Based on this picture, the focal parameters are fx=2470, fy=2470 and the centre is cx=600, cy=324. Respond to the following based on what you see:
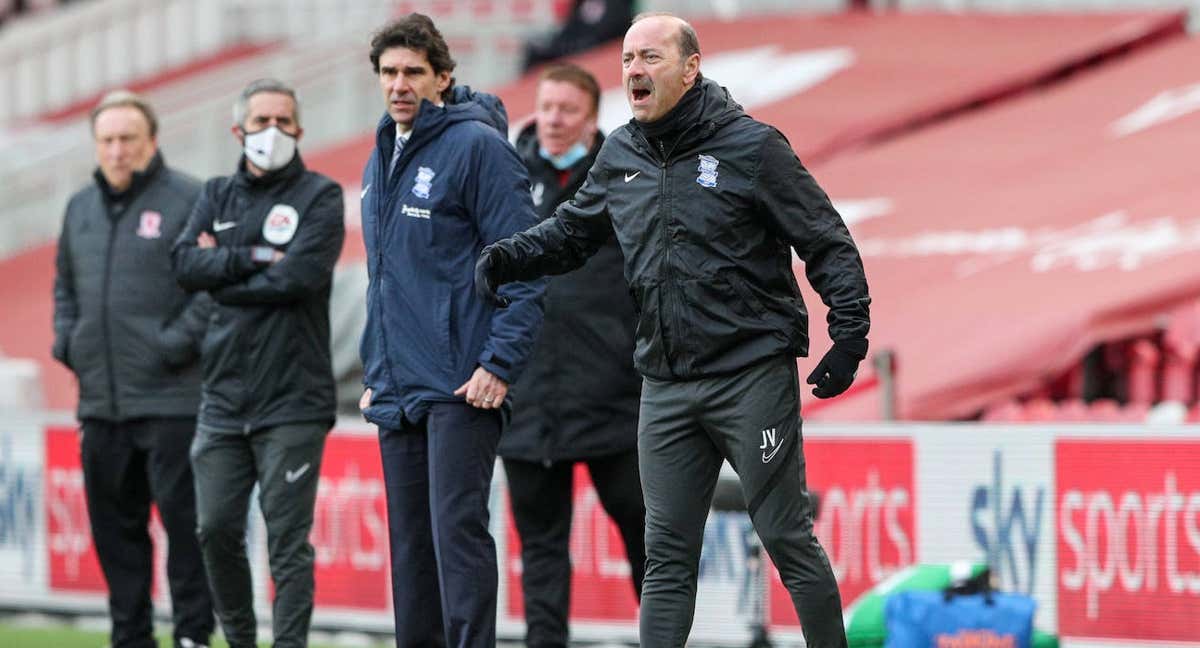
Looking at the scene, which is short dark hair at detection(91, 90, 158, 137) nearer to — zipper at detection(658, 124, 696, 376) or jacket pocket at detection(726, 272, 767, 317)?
zipper at detection(658, 124, 696, 376)

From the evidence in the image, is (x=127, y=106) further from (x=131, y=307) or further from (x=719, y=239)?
(x=719, y=239)

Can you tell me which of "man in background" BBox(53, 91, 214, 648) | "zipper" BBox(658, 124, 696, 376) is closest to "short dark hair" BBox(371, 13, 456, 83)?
"zipper" BBox(658, 124, 696, 376)

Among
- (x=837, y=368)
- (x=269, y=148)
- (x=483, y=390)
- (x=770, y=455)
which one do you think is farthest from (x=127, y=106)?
(x=837, y=368)

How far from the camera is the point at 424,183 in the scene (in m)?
7.18

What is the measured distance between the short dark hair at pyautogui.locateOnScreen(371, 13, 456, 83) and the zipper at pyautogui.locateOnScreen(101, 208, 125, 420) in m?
2.16

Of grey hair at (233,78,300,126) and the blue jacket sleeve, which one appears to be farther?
grey hair at (233,78,300,126)

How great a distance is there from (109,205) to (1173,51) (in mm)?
9469

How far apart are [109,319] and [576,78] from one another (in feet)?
6.70

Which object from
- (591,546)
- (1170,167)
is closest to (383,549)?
(591,546)

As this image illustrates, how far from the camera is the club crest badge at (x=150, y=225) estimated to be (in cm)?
905

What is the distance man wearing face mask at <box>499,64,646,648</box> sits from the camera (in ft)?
27.0

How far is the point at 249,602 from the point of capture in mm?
8250

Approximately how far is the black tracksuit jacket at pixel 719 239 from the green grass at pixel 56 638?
3.66 m

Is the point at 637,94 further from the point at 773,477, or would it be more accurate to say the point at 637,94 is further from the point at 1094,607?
the point at 1094,607
